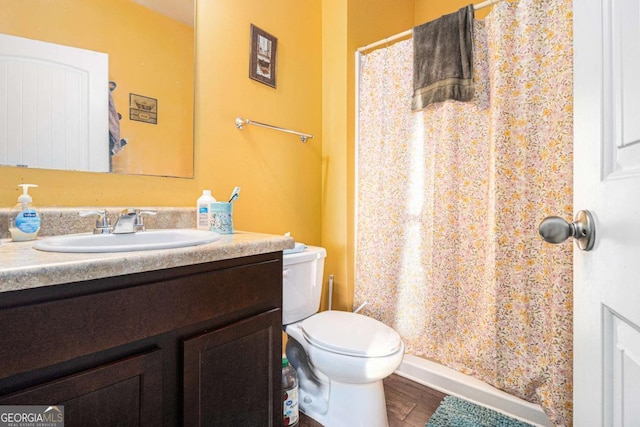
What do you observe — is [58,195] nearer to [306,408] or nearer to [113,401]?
[113,401]

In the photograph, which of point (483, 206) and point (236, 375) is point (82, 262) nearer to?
point (236, 375)

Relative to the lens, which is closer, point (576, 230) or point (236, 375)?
point (576, 230)

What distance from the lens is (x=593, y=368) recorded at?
18.0 inches

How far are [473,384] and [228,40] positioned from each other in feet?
6.57

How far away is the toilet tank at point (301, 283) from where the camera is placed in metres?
1.25

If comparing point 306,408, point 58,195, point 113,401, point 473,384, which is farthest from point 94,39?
point 473,384

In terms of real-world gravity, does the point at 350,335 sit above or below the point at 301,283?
below

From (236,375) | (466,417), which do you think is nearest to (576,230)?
(236,375)

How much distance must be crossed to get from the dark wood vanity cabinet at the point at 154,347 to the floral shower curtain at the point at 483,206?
100 centimetres

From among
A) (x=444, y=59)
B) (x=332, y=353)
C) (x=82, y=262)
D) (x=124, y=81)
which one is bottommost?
(x=332, y=353)

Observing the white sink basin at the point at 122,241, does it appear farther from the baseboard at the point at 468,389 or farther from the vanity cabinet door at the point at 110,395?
the baseboard at the point at 468,389

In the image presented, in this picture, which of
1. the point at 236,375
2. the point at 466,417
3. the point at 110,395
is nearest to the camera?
the point at 110,395

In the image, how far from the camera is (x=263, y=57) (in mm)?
1509

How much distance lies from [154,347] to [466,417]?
1.36m
